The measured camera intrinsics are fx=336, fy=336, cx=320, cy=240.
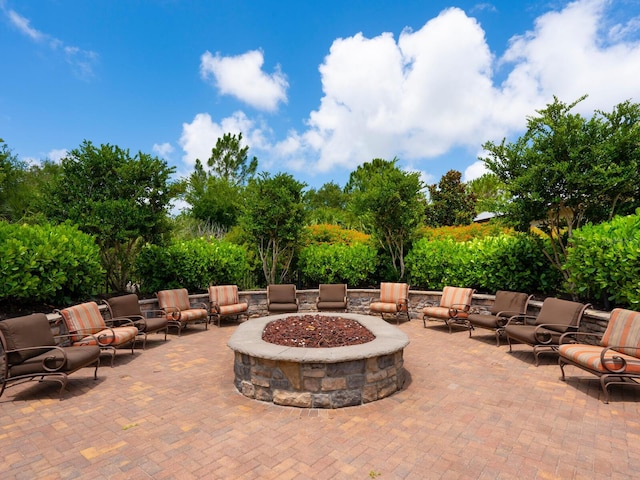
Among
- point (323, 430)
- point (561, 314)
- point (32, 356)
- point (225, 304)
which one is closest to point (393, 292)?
point (561, 314)

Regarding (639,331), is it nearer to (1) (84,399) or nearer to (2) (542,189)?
(2) (542,189)

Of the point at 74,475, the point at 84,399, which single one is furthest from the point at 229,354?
the point at 74,475

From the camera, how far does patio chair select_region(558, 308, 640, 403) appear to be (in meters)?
4.23

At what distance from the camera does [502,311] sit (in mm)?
7250

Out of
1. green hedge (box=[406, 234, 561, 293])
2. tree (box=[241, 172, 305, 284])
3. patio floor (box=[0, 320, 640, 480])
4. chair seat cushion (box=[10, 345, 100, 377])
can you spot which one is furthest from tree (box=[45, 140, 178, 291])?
green hedge (box=[406, 234, 561, 293])

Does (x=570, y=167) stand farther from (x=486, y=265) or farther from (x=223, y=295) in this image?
(x=223, y=295)

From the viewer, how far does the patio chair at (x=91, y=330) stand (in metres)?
5.64

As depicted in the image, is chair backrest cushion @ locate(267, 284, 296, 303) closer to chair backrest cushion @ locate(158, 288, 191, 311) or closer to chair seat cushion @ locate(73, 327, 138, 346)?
chair backrest cushion @ locate(158, 288, 191, 311)

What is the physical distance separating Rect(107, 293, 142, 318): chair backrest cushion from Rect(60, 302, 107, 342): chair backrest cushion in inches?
26.8

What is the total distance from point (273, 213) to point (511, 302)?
6.61 metres

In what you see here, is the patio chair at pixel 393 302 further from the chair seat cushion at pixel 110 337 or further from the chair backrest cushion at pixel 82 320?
the chair backrest cushion at pixel 82 320

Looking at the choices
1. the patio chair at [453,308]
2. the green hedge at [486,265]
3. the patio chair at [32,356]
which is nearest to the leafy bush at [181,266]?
the patio chair at [32,356]

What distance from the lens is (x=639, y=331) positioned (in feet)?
15.1

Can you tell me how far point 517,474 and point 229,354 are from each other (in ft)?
16.2
